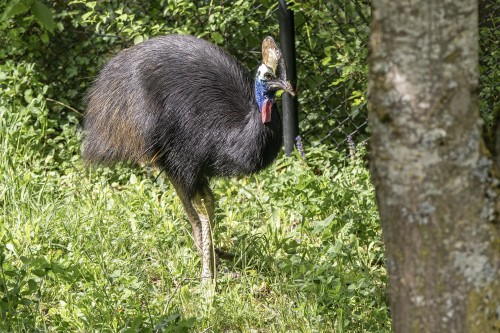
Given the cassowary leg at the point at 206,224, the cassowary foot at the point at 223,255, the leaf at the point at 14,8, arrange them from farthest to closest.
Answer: the cassowary foot at the point at 223,255, the cassowary leg at the point at 206,224, the leaf at the point at 14,8

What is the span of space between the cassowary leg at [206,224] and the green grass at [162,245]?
8 cm

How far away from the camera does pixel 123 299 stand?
3.84 meters

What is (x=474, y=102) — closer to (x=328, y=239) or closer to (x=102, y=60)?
(x=328, y=239)

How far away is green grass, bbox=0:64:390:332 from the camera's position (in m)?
3.72

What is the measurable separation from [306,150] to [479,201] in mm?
4030

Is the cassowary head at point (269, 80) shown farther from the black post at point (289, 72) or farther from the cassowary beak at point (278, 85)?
the black post at point (289, 72)

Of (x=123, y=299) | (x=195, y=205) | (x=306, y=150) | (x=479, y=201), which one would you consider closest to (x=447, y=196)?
(x=479, y=201)

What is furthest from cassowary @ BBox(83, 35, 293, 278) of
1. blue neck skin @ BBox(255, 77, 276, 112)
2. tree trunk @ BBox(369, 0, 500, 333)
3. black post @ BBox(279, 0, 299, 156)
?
tree trunk @ BBox(369, 0, 500, 333)

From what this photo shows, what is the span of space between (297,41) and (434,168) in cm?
442

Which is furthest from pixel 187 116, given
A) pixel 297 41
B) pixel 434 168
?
pixel 434 168

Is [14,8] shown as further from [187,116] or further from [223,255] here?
[223,255]

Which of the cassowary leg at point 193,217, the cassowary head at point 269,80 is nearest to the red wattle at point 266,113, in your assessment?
the cassowary head at point 269,80

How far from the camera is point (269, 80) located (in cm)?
432

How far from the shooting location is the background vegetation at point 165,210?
12.3 feet
